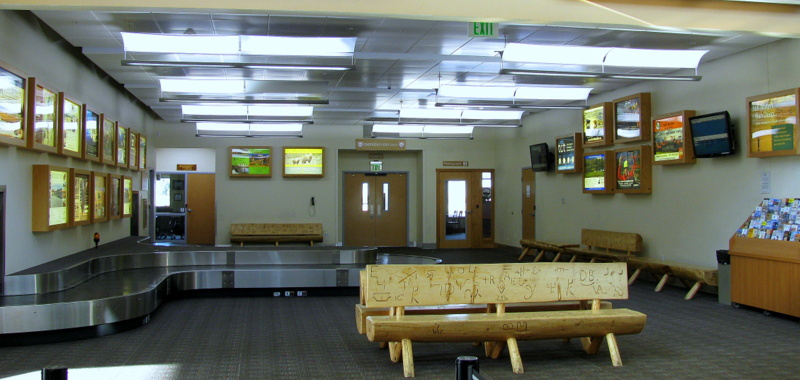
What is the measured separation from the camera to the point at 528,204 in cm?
1412

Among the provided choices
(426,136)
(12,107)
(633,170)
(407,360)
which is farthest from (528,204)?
(12,107)

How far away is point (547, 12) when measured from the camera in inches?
186

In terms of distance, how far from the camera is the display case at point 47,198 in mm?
6961

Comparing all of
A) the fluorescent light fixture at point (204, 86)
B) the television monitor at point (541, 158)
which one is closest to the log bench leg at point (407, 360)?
the fluorescent light fixture at point (204, 86)

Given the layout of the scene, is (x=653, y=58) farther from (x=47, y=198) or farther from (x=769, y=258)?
(x=47, y=198)

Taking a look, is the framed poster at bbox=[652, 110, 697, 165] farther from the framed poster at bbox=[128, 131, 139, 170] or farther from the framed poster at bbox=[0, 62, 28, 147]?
the framed poster at bbox=[128, 131, 139, 170]

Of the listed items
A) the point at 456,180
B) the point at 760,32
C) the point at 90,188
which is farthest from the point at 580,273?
the point at 456,180

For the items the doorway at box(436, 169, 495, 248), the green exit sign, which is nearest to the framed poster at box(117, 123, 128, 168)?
the green exit sign

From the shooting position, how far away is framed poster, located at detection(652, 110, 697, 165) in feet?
28.5

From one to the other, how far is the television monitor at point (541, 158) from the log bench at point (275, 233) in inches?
209

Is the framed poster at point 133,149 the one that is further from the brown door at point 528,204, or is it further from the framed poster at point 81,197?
the brown door at point 528,204

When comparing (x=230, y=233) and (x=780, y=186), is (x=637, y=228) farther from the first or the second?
(x=230, y=233)

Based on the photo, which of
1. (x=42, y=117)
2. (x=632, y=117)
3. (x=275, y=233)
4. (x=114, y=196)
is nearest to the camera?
(x=42, y=117)

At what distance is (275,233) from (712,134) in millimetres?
9817
